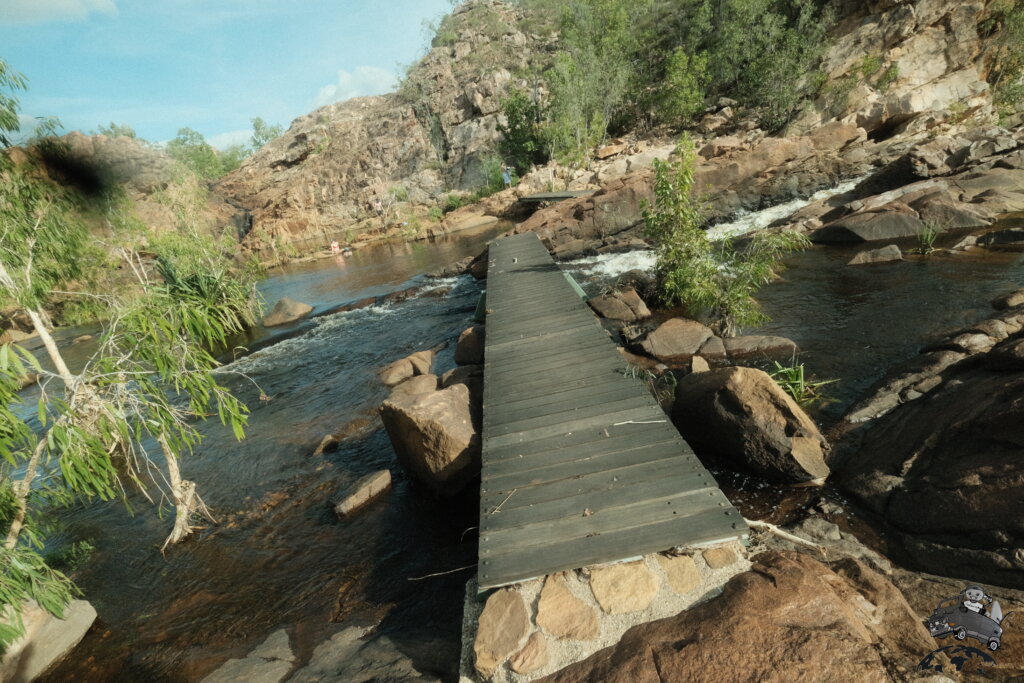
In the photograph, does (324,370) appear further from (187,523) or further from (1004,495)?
(1004,495)

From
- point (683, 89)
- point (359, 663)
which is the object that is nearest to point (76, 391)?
point (359, 663)

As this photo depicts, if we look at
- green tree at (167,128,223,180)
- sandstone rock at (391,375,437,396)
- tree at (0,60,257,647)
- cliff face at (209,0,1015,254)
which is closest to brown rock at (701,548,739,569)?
tree at (0,60,257,647)

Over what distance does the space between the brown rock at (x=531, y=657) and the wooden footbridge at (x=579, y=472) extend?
47 cm

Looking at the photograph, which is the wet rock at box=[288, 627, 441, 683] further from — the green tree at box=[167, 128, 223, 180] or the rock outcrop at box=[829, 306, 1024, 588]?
the green tree at box=[167, 128, 223, 180]

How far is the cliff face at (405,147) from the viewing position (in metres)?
52.5

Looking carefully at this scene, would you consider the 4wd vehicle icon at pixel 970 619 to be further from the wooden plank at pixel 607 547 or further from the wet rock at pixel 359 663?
the wet rock at pixel 359 663

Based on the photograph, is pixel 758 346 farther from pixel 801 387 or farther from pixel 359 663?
pixel 359 663

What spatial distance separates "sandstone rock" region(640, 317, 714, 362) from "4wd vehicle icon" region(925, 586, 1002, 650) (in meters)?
5.50

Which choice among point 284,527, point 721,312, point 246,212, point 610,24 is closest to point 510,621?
point 284,527

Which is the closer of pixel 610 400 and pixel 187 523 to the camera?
pixel 610 400

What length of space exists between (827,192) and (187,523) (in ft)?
79.3

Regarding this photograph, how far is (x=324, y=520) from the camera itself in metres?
6.20

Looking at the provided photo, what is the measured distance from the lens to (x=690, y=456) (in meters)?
4.35

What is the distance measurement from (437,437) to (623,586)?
10.8ft
